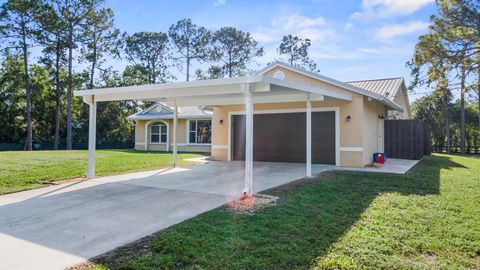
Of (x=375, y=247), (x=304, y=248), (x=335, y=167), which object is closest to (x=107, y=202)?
(x=304, y=248)

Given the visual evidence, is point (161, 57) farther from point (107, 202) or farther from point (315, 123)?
point (107, 202)

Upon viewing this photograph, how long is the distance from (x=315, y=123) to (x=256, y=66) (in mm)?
24454

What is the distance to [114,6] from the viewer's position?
89.8 feet

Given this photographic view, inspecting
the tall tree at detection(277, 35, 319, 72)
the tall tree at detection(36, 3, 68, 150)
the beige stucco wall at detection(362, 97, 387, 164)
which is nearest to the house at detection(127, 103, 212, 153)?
the tall tree at detection(36, 3, 68, 150)

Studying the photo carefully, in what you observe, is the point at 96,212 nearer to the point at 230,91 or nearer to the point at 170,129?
the point at 230,91

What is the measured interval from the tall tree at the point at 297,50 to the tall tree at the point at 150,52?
13.0 meters

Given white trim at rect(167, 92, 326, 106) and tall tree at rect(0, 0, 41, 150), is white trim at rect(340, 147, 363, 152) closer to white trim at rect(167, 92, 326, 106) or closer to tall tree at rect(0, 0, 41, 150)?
white trim at rect(167, 92, 326, 106)

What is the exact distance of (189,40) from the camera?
36625 millimetres

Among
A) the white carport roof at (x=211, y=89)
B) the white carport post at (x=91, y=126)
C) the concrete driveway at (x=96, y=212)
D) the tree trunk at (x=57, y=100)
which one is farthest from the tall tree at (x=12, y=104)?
the concrete driveway at (x=96, y=212)

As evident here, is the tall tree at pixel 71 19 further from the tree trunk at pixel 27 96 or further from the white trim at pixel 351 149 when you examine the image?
the white trim at pixel 351 149

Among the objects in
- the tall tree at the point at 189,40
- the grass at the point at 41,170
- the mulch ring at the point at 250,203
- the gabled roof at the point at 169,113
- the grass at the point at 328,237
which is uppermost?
the tall tree at the point at 189,40

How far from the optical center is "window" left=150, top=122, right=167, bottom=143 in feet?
→ 78.5

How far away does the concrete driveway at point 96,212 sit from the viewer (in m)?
3.94

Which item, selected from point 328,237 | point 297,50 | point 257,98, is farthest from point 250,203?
point 297,50
